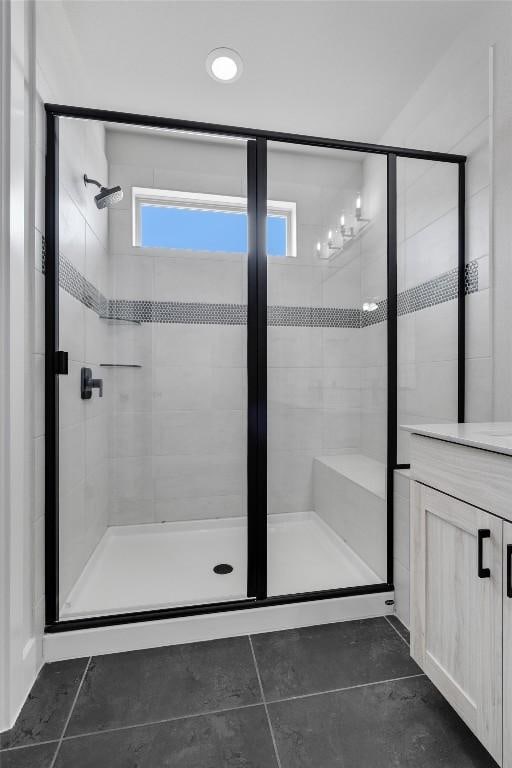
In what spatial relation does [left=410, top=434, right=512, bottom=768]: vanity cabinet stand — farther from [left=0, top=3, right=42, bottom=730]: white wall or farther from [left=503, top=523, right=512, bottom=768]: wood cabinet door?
[left=0, top=3, right=42, bottom=730]: white wall

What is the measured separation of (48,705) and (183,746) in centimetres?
46

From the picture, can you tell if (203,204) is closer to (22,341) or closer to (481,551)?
(22,341)

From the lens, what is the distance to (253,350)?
1.65 metres

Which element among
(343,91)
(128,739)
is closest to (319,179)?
(343,91)

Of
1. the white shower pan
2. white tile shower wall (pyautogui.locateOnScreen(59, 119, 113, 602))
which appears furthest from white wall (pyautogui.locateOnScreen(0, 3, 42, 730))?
the white shower pan

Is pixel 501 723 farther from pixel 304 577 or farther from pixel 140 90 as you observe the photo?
pixel 140 90

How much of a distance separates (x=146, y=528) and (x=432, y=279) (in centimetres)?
197

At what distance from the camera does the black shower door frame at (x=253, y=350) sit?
4.73ft

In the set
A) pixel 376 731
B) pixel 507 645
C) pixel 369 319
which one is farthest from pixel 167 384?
pixel 507 645

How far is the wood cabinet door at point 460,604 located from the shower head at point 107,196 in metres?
1.95

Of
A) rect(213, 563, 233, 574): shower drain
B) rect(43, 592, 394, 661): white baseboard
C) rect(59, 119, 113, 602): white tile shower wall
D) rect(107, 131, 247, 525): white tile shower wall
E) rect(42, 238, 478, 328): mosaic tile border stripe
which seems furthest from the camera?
rect(107, 131, 247, 525): white tile shower wall

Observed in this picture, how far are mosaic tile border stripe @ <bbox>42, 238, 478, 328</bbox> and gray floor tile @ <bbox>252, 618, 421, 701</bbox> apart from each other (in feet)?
4.23

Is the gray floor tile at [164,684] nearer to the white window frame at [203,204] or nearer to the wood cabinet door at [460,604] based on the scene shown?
the wood cabinet door at [460,604]

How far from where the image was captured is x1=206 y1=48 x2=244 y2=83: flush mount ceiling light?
1.77 metres
